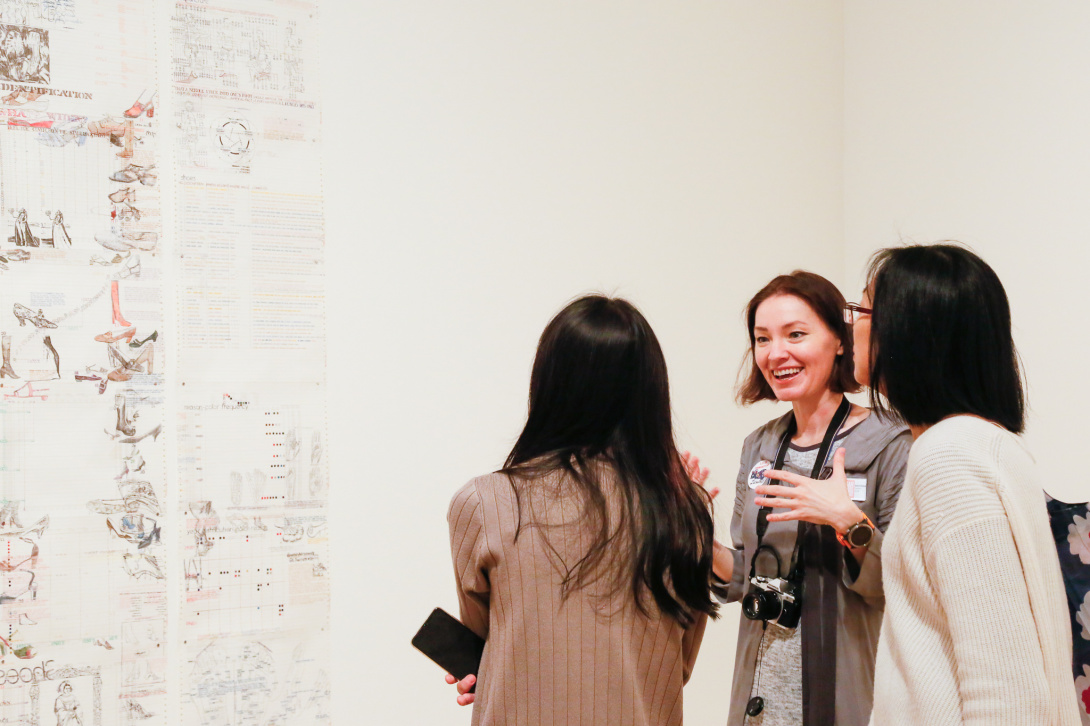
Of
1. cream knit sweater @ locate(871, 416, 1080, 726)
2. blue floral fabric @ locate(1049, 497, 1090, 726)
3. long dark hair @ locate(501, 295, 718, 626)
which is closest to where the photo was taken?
cream knit sweater @ locate(871, 416, 1080, 726)

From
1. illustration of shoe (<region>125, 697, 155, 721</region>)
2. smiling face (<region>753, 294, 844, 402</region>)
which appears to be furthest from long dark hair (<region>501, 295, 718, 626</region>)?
illustration of shoe (<region>125, 697, 155, 721</region>)

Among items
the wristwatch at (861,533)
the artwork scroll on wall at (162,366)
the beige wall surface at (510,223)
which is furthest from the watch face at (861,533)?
the artwork scroll on wall at (162,366)

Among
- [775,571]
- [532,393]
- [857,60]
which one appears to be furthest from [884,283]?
[857,60]

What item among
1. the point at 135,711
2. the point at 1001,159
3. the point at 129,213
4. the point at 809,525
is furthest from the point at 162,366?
the point at 1001,159

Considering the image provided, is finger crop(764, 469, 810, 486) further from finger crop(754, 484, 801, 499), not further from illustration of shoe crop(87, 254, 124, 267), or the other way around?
illustration of shoe crop(87, 254, 124, 267)

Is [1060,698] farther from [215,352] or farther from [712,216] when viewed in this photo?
[712,216]

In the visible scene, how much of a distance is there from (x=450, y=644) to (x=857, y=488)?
34.3 inches

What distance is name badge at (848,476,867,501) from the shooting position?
1685mm

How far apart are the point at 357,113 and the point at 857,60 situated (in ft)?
6.80

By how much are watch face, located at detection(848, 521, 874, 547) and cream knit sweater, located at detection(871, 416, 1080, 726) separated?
351mm

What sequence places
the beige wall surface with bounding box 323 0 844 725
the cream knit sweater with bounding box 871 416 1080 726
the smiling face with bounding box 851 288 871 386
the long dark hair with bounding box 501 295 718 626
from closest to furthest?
the cream knit sweater with bounding box 871 416 1080 726 < the long dark hair with bounding box 501 295 718 626 < the smiling face with bounding box 851 288 871 386 < the beige wall surface with bounding box 323 0 844 725

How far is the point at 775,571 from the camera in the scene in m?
1.76

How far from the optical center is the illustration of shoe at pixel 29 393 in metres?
2.09

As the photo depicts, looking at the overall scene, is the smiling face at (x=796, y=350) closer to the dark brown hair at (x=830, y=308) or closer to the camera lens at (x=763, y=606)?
the dark brown hair at (x=830, y=308)
